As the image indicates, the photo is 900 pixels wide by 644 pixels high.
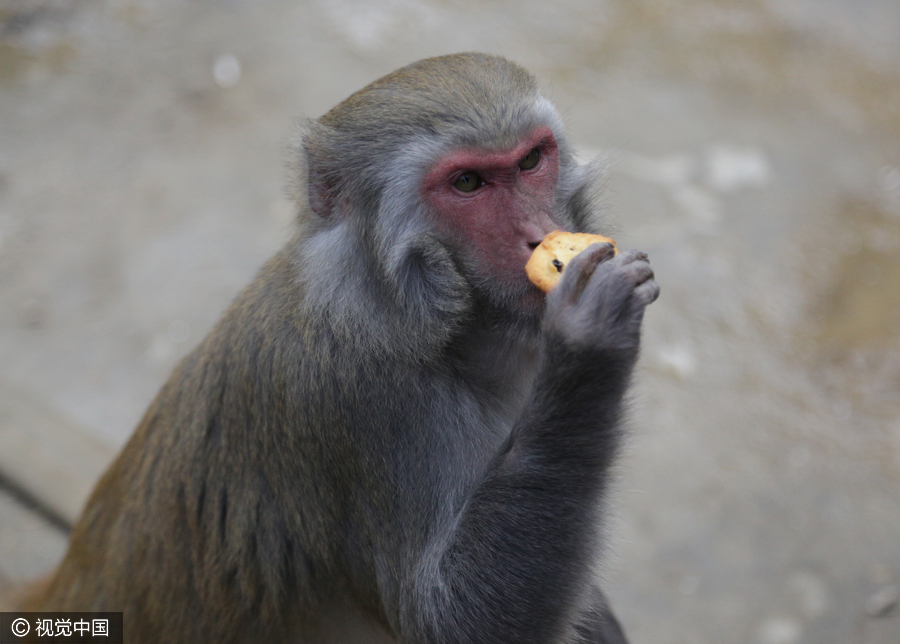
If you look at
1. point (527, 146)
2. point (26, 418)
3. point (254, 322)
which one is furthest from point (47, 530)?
point (527, 146)

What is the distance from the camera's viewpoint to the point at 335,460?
2723 millimetres

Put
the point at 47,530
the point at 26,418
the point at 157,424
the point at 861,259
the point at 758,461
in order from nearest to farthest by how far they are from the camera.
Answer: the point at 157,424 → the point at 47,530 → the point at 26,418 → the point at 758,461 → the point at 861,259

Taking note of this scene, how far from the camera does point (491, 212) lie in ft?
8.33

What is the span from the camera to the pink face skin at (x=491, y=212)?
2.52 metres

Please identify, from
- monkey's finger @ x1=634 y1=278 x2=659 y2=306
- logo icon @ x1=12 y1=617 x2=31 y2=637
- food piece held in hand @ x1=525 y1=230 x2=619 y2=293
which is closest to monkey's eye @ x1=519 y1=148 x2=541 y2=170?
food piece held in hand @ x1=525 y1=230 x2=619 y2=293

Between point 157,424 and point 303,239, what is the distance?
92cm

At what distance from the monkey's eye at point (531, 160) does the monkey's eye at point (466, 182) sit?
15cm

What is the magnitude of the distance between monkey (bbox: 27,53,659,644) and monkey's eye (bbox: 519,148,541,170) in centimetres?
3

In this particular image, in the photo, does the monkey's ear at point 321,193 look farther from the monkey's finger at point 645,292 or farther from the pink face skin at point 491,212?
the monkey's finger at point 645,292

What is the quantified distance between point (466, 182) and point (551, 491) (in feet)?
3.01

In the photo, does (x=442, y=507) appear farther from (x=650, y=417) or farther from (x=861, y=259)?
(x=861, y=259)

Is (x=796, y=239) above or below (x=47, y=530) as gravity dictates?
above

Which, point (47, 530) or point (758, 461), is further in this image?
point (758, 461)

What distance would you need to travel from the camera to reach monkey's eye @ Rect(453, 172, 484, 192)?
2566 mm
